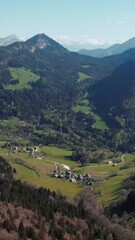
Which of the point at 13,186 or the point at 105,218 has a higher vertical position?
the point at 13,186

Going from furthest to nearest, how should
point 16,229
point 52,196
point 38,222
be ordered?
point 52,196 → point 38,222 → point 16,229

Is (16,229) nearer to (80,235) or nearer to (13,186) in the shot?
(80,235)

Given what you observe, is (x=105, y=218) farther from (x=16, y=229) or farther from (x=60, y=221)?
(x=16, y=229)

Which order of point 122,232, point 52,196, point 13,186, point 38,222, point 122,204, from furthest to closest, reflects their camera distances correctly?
point 122,204 < point 52,196 < point 13,186 < point 122,232 < point 38,222

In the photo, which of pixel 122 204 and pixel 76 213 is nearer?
pixel 76 213

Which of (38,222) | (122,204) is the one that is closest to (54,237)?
(38,222)

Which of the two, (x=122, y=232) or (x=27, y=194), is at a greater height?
(x=27, y=194)

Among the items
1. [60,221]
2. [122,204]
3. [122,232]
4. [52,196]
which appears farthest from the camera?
[122,204]

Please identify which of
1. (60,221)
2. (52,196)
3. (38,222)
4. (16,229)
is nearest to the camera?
(16,229)

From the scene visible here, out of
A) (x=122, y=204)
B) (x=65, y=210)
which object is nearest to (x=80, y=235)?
(x=65, y=210)
